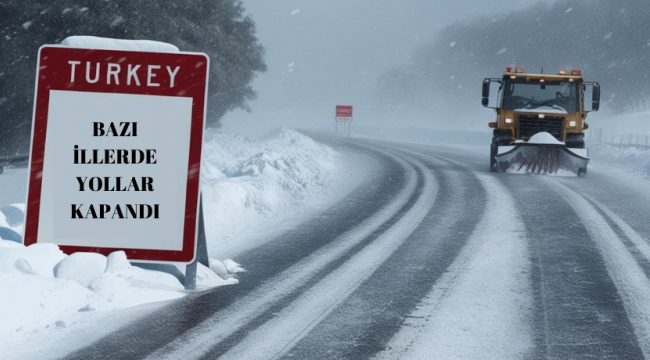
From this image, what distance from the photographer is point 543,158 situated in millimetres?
17641

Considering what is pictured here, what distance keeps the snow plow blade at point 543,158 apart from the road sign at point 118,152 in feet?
42.7

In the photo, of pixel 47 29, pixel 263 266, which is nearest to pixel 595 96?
pixel 263 266

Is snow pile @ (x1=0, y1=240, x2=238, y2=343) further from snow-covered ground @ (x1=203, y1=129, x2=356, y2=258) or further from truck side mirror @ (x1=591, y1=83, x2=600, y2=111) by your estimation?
truck side mirror @ (x1=591, y1=83, x2=600, y2=111)

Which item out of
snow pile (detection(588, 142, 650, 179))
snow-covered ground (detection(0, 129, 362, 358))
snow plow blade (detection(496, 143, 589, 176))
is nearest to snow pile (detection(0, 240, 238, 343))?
snow-covered ground (detection(0, 129, 362, 358))

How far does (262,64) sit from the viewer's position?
38031 mm

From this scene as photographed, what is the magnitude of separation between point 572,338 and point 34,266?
A: 404 centimetres

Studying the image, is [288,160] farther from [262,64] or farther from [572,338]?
[262,64]

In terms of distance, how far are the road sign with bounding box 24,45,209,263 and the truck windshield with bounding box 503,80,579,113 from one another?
13213mm

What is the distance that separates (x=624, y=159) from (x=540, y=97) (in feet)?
32.9

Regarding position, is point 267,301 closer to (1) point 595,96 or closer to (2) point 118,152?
(2) point 118,152

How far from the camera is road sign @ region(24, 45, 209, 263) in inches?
230

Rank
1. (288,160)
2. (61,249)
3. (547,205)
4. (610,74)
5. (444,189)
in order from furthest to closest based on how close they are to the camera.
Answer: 1. (610,74)
2. (288,160)
3. (444,189)
4. (547,205)
5. (61,249)

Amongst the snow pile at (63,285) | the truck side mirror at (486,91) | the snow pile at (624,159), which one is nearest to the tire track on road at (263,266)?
the snow pile at (63,285)

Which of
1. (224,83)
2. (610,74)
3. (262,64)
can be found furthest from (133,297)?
(610,74)
